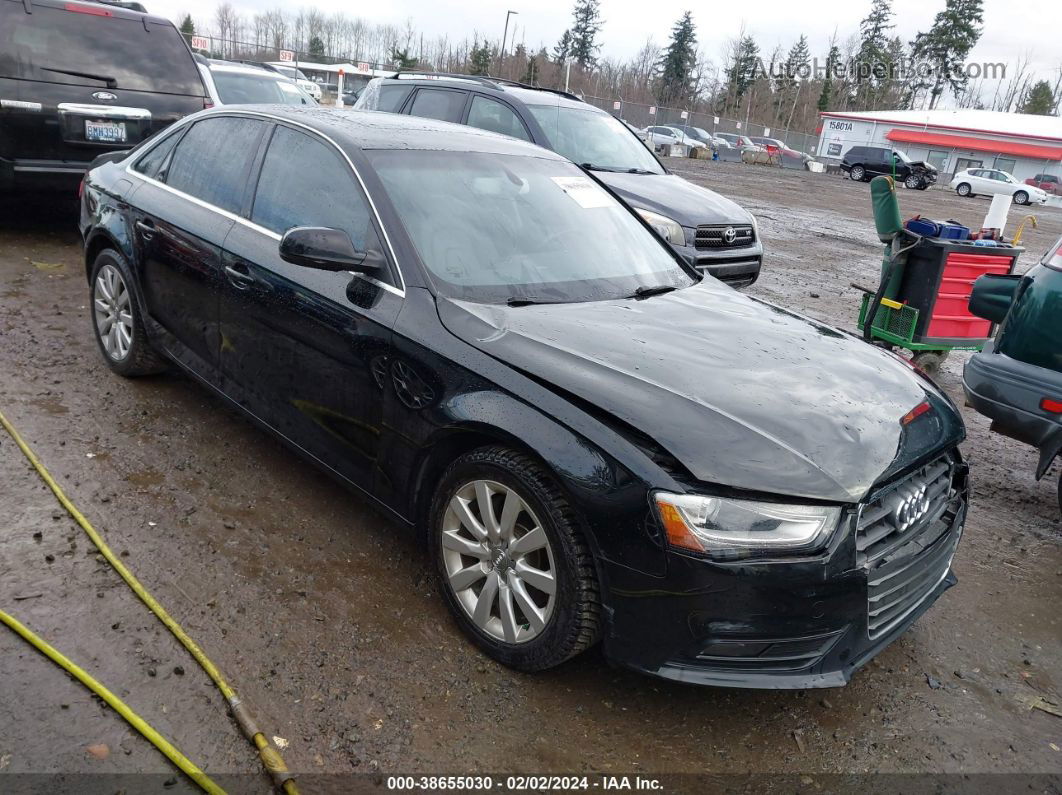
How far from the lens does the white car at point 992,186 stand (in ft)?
127

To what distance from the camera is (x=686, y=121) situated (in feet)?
160

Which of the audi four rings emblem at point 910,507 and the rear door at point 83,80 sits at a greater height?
the rear door at point 83,80

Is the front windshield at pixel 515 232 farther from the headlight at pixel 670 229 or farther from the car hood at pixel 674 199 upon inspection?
the car hood at pixel 674 199

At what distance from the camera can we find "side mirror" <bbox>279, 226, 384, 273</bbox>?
10.1 feet

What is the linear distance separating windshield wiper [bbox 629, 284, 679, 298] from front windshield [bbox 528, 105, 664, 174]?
15.7 ft

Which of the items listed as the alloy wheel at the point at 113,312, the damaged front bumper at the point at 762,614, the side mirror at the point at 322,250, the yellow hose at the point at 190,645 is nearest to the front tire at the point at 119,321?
the alloy wheel at the point at 113,312

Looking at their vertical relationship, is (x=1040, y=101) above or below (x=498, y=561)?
above

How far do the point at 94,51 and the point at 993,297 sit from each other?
287 inches

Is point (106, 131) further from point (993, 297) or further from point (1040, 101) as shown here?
point (1040, 101)

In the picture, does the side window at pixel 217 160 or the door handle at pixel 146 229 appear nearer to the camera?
the side window at pixel 217 160

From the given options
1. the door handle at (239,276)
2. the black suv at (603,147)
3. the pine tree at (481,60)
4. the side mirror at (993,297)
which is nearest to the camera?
the door handle at (239,276)

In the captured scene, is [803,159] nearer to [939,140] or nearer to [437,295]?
[939,140]

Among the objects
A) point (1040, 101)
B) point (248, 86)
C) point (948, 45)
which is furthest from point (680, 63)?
Result: point (248, 86)

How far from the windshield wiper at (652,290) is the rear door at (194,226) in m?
1.89
